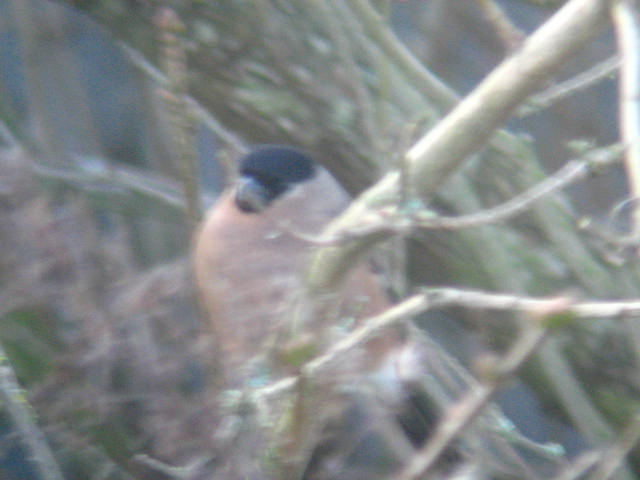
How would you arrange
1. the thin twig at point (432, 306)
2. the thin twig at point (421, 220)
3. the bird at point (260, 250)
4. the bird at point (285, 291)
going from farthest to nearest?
1. the bird at point (260, 250)
2. the bird at point (285, 291)
3. the thin twig at point (421, 220)
4. the thin twig at point (432, 306)

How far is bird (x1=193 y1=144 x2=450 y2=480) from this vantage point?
1592 millimetres

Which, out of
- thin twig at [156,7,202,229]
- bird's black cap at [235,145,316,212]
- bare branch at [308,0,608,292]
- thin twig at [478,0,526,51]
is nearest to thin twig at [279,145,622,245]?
bare branch at [308,0,608,292]

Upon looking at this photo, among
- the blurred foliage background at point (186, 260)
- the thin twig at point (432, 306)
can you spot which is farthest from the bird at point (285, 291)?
the thin twig at point (432, 306)

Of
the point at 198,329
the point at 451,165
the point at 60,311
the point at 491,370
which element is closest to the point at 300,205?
the point at 198,329

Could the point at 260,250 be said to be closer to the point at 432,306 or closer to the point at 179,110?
the point at 179,110

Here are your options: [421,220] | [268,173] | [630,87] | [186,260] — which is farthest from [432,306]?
[186,260]

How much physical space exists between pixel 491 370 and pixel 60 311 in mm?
1683

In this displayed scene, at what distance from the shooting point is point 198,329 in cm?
236

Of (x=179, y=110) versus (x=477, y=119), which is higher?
(x=477, y=119)

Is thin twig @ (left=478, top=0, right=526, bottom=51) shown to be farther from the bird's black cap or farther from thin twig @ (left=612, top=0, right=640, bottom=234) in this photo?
the bird's black cap

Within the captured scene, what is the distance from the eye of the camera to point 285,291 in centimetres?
200

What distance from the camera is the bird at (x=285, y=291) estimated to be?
159cm

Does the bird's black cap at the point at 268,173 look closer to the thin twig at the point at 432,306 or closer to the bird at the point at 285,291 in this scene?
the bird at the point at 285,291

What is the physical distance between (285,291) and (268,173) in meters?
0.42
